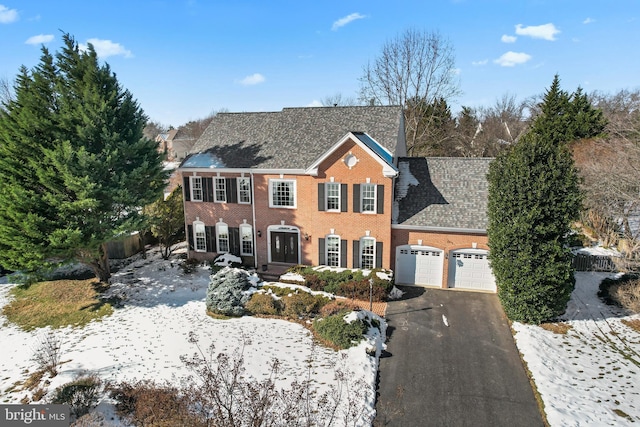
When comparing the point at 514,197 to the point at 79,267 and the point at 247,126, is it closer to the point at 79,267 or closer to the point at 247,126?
the point at 247,126

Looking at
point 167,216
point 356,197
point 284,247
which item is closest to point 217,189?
point 167,216

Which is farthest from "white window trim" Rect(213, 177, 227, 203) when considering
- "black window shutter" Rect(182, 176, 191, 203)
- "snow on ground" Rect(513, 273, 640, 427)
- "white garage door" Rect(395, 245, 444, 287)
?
"snow on ground" Rect(513, 273, 640, 427)

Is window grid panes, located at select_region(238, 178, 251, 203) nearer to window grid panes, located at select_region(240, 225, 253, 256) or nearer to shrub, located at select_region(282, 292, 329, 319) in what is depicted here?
window grid panes, located at select_region(240, 225, 253, 256)

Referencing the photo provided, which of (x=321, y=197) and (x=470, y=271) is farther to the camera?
(x=321, y=197)

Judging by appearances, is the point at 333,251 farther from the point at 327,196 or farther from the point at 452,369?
the point at 452,369

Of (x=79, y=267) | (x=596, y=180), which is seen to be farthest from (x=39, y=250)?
(x=596, y=180)

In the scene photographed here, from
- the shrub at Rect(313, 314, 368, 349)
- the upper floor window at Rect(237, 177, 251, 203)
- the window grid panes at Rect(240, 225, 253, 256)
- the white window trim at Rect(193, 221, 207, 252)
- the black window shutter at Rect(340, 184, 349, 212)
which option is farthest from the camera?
the white window trim at Rect(193, 221, 207, 252)
